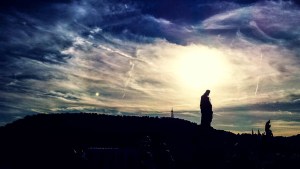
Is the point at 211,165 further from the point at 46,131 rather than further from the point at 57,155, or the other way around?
the point at 46,131

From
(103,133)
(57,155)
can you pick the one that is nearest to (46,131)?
(103,133)

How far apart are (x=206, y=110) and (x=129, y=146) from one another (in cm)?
1200

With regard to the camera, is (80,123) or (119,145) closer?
(119,145)

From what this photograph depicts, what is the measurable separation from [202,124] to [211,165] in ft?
18.0

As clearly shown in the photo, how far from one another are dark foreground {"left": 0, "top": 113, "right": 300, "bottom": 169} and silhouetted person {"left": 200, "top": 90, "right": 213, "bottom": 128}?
62 cm

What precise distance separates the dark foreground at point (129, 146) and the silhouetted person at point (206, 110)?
621 mm

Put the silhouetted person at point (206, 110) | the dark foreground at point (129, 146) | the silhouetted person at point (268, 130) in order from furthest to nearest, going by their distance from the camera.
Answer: the silhouetted person at point (268, 130) < the silhouetted person at point (206, 110) < the dark foreground at point (129, 146)

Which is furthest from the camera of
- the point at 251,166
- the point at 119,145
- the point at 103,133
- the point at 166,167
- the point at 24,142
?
the point at 103,133

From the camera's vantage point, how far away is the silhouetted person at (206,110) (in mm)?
23250

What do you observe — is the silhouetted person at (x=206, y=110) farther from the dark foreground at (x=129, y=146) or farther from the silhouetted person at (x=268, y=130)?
the silhouetted person at (x=268, y=130)

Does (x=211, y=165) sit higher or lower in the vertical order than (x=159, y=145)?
lower

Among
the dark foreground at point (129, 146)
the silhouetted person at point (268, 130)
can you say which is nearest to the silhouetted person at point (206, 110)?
the dark foreground at point (129, 146)

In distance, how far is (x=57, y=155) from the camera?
1420 cm

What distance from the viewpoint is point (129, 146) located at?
32.3 meters
